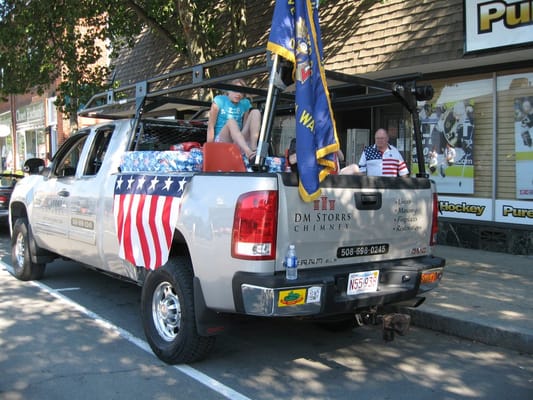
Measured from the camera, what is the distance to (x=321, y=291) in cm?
356

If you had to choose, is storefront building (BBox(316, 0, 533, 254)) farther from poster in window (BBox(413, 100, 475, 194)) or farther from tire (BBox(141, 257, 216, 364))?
tire (BBox(141, 257, 216, 364))

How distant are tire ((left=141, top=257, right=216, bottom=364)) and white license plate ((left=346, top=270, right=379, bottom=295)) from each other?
3.73 ft

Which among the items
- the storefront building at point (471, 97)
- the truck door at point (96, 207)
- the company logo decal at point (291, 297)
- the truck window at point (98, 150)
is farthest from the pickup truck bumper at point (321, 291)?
the storefront building at point (471, 97)

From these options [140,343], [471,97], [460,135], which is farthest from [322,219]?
[471,97]

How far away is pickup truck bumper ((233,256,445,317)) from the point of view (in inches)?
134

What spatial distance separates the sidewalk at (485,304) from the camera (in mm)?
4832

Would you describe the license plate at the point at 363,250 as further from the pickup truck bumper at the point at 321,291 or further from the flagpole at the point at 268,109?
the flagpole at the point at 268,109

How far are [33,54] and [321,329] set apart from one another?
391 inches

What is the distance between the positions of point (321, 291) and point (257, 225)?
24.7 inches

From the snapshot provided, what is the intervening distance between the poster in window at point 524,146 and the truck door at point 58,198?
21.0ft

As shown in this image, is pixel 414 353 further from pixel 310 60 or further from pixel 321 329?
pixel 310 60

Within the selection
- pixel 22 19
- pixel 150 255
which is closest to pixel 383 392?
pixel 150 255

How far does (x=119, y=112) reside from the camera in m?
15.9

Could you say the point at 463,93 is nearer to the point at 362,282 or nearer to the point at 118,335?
the point at 362,282
